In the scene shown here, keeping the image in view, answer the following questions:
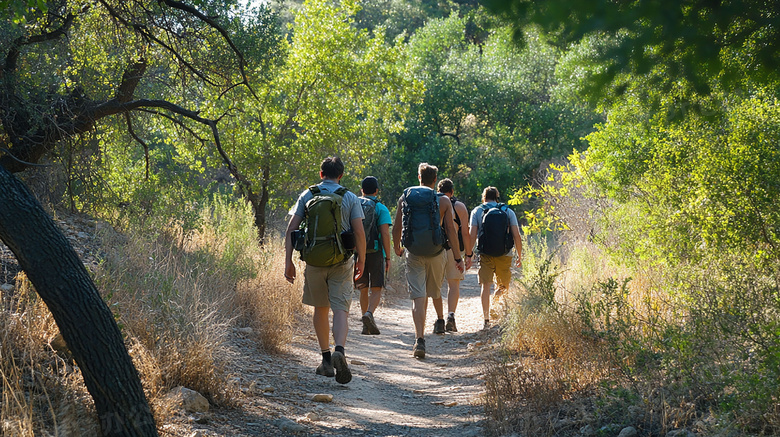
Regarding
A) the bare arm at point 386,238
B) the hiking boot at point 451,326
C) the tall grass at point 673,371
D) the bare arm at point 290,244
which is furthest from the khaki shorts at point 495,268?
Result: the bare arm at point 290,244

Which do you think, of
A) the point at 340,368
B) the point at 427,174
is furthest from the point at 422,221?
the point at 340,368

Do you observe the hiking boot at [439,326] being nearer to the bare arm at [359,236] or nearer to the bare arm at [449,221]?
the bare arm at [449,221]

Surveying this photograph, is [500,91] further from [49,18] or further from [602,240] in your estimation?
[49,18]

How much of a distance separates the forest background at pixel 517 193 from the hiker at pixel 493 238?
67cm

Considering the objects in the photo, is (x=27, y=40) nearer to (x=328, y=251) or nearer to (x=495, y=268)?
(x=328, y=251)

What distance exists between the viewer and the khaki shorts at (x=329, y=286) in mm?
5941

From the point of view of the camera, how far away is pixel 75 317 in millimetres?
3701

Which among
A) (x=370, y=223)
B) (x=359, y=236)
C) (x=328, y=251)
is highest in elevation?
(x=370, y=223)

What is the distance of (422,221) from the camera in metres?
7.62

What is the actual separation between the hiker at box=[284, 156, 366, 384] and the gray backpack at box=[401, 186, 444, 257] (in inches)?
63.7

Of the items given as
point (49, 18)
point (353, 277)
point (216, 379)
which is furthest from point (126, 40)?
point (216, 379)

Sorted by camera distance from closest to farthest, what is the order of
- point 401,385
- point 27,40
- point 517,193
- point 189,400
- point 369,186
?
1. point 189,400
2. point 401,385
3. point 27,40
4. point 369,186
5. point 517,193

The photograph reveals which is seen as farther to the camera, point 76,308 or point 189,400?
point 189,400

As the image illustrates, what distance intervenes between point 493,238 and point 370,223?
6.35ft
